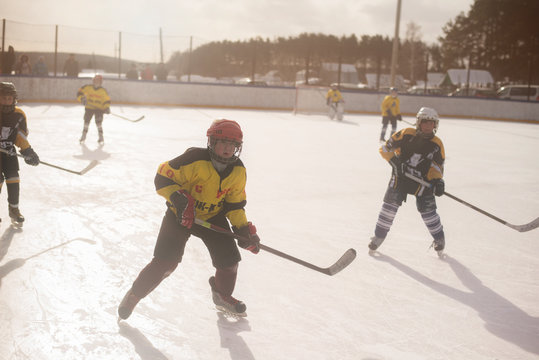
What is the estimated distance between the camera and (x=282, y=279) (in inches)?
127

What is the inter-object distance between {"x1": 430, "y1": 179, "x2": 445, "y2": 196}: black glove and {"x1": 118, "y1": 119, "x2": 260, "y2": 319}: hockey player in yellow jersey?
1.71m

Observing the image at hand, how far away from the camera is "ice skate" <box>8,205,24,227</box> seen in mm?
3934

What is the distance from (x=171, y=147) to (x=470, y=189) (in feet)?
15.4

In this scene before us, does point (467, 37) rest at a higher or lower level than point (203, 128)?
higher

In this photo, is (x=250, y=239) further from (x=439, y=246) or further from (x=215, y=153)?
(x=439, y=246)

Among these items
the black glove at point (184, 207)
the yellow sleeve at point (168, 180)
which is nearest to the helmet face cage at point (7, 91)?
the yellow sleeve at point (168, 180)

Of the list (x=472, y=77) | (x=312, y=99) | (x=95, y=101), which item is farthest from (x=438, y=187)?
(x=472, y=77)

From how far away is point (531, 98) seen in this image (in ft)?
73.4

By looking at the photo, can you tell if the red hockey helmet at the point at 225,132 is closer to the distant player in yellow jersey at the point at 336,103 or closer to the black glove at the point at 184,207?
the black glove at the point at 184,207

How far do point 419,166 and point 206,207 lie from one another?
1.93 meters

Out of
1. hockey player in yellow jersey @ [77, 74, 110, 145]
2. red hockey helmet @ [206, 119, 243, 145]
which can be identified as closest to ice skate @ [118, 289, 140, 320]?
red hockey helmet @ [206, 119, 243, 145]

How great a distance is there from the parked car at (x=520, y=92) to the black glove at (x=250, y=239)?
890 inches

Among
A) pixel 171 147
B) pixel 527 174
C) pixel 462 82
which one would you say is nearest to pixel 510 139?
pixel 527 174

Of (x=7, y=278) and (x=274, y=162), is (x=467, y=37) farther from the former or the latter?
(x=7, y=278)
